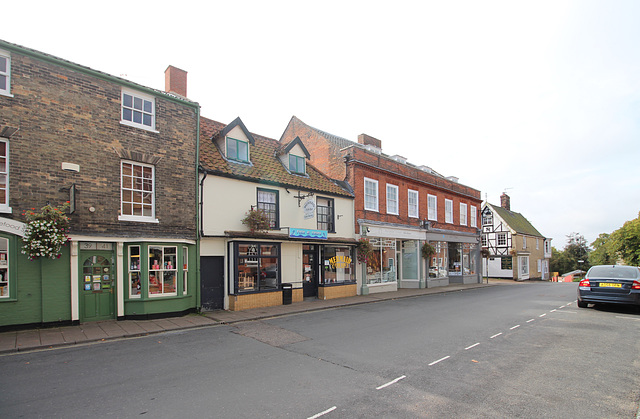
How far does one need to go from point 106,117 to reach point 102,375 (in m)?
8.21

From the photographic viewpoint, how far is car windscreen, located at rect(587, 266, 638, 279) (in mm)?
13013

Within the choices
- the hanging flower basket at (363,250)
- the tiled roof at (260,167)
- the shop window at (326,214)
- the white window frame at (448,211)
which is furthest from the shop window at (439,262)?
the shop window at (326,214)

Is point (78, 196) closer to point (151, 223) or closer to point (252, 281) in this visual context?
point (151, 223)

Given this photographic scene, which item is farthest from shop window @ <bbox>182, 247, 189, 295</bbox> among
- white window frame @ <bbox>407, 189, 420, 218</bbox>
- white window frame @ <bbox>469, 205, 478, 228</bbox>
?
white window frame @ <bbox>469, 205, 478, 228</bbox>

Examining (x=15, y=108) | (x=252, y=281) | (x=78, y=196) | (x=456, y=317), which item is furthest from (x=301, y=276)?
(x=15, y=108)

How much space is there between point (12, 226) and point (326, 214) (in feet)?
40.1

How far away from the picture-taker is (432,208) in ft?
84.5

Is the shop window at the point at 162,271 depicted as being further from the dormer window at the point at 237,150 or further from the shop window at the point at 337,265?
the shop window at the point at 337,265

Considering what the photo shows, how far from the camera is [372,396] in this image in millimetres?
5410

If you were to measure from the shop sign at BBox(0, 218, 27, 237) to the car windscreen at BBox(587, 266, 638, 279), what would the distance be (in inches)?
741

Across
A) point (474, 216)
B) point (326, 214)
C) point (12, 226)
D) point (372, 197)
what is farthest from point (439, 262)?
point (12, 226)

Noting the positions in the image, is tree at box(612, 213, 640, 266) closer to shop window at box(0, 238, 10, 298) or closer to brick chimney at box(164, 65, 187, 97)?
brick chimney at box(164, 65, 187, 97)

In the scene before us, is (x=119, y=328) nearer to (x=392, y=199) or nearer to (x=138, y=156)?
(x=138, y=156)

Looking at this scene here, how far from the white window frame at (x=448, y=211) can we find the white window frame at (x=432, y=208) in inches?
59.1
